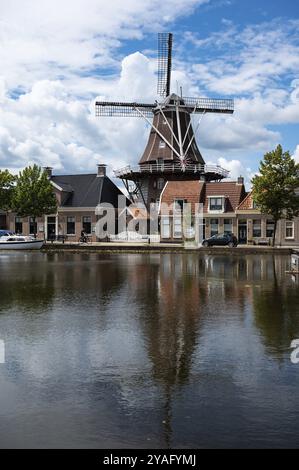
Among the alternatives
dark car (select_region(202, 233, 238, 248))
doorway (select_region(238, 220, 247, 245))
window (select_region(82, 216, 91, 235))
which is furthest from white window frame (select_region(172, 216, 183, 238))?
window (select_region(82, 216, 91, 235))

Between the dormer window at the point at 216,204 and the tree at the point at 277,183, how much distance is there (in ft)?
29.6

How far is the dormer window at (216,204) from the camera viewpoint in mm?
58531

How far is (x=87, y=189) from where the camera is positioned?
6912cm

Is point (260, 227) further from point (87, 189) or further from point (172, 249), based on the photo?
point (87, 189)

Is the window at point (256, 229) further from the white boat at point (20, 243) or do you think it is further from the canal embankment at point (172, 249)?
the white boat at point (20, 243)

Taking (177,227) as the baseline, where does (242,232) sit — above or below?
below

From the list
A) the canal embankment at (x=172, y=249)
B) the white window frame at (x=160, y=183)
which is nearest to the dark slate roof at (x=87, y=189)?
the white window frame at (x=160, y=183)

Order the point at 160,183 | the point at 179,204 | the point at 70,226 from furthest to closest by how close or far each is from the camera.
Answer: the point at 70,226, the point at 160,183, the point at 179,204

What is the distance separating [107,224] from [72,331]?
5672 cm

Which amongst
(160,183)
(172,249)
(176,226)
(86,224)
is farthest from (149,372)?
(86,224)

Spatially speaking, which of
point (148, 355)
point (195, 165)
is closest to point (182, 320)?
point (148, 355)

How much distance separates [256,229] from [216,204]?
218 inches

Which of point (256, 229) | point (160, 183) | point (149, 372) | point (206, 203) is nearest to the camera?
point (149, 372)
